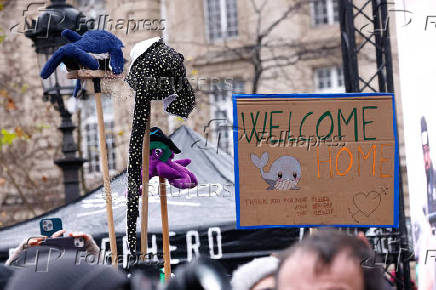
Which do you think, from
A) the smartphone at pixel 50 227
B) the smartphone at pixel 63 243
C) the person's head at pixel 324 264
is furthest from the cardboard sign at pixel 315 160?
the person's head at pixel 324 264

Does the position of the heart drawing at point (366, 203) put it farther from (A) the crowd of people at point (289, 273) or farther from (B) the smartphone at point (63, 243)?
(A) the crowd of people at point (289, 273)

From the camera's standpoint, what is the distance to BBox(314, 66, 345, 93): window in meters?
17.6

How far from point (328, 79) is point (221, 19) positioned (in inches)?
110

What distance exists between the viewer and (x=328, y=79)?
17.8 metres

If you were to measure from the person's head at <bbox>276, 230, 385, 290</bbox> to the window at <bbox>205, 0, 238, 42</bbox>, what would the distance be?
16.6 meters

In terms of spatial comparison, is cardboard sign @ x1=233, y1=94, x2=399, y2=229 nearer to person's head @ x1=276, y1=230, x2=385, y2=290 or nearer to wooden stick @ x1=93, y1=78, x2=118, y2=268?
wooden stick @ x1=93, y1=78, x2=118, y2=268

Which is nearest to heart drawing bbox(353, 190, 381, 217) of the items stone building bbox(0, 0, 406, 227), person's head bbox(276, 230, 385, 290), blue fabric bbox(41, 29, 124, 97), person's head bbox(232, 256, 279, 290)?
blue fabric bbox(41, 29, 124, 97)

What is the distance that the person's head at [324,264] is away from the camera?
4.91 feet

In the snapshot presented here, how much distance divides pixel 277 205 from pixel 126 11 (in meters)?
13.2

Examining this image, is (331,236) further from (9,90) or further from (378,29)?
(9,90)

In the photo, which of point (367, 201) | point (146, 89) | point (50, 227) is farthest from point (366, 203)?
point (50, 227)

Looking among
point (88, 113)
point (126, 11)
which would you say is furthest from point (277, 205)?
point (126, 11)

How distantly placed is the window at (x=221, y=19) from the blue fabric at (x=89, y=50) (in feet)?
46.0

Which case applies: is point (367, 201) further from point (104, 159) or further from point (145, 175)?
point (104, 159)
